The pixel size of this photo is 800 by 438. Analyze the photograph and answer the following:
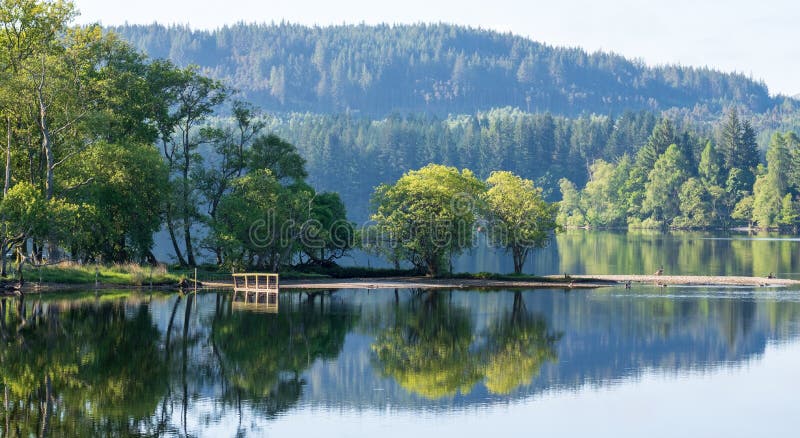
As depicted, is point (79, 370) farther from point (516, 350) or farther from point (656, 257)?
point (656, 257)

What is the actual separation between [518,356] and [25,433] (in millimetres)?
25287

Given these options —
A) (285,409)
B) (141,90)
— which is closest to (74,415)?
(285,409)

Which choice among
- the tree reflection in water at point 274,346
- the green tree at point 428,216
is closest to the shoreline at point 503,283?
the green tree at point 428,216

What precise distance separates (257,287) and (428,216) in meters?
16.4

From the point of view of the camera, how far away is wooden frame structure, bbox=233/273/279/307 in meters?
71.5

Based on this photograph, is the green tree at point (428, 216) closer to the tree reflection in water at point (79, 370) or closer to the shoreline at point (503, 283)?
the shoreline at point (503, 283)

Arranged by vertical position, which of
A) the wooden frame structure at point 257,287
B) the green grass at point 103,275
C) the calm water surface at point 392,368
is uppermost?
the green grass at point 103,275

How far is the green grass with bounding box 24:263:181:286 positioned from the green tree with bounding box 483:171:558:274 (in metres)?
27.8

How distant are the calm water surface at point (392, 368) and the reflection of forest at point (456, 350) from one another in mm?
150

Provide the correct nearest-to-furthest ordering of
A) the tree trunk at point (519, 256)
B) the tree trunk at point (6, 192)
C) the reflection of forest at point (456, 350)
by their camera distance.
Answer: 1. the reflection of forest at point (456, 350)
2. the tree trunk at point (6, 192)
3. the tree trunk at point (519, 256)

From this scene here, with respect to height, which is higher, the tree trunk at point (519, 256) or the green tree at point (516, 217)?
the green tree at point (516, 217)

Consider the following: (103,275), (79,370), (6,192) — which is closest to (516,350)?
(79,370)

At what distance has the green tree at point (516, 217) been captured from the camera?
293 ft

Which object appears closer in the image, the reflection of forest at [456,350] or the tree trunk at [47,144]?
the reflection of forest at [456,350]
